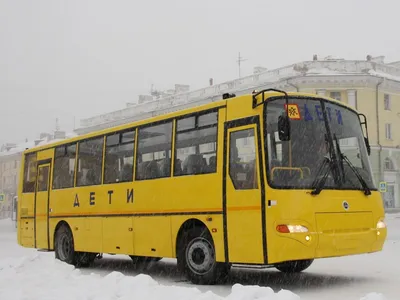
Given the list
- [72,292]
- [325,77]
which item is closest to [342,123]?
[72,292]

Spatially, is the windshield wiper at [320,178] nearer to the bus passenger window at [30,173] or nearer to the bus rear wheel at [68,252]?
→ the bus rear wheel at [68,252]

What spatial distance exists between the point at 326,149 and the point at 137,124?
4378mm

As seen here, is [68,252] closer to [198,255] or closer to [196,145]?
[198,255]

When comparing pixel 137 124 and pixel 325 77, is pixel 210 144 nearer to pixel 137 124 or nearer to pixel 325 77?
pixel 137 124

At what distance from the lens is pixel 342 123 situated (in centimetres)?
1082

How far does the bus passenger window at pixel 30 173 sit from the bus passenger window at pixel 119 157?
408 centimetres

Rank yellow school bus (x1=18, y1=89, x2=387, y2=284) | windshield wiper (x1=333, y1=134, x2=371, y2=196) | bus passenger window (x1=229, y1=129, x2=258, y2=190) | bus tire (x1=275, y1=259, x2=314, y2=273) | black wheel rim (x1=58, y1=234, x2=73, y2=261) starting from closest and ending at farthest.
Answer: yellow school bus (x1=18, y1=89, x2=387, y2=284), bus passenger window (x1=229, y1=129, x2=258, y2=190), windshield wiper (x1=333, y1=134, x2=371, y2=196), bus tire (x1=275, y1=259, x2=314, y2=273), black wheel rim (x1=58, y1=234, x2=73, y2=261)

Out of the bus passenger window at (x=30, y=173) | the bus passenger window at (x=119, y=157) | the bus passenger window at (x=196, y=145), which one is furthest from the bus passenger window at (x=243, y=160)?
the bus passenger window at (x=30, y=173)

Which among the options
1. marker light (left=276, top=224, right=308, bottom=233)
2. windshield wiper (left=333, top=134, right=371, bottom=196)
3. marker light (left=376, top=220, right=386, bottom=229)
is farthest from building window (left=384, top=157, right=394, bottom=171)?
marker light (left=276, top=224, right=308, bottom=233)

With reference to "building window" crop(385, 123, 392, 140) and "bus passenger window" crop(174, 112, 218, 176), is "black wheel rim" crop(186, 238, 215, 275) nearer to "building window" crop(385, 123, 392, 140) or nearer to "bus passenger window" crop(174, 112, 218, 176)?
"bus passenger window" crop(174, 112, 218, 176)

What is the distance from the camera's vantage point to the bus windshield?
9734mm

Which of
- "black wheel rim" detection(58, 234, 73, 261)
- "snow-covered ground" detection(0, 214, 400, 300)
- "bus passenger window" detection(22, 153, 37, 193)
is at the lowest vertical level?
"snow-covered ground" detection(0, 214, 400, 300)

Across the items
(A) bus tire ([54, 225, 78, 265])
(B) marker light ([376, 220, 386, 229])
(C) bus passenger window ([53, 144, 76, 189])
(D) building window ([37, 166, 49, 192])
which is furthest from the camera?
(D) building window ([37, 166, 49, 192])

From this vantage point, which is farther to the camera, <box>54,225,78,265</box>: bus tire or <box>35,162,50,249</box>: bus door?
<box>35,162,50,249</box>: bus door
